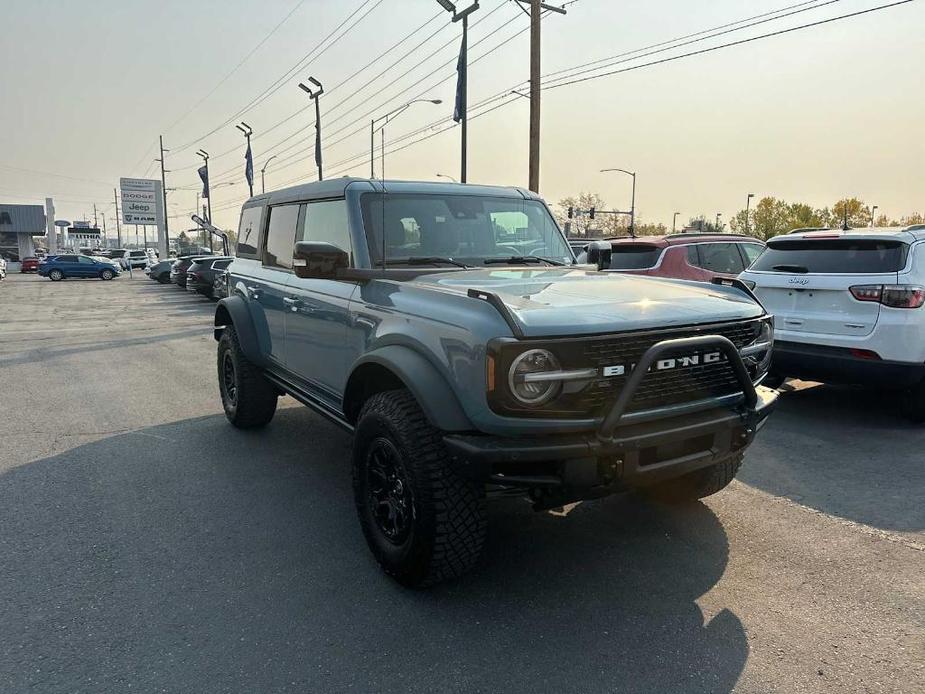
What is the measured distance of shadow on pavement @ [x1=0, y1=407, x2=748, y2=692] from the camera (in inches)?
101

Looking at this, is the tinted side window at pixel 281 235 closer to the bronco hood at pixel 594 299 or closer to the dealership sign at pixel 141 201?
the bronco hood at pixel 594 299

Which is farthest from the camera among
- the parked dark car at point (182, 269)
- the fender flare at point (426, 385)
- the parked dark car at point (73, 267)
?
the parked dark car at point (73, 267)

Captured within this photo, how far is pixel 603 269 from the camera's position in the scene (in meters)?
4.80

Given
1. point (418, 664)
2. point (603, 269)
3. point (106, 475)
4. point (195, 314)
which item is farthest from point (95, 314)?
point (418, 664)

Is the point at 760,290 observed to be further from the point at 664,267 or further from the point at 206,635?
the point at 206,635

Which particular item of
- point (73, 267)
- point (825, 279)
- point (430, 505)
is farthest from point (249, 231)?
Answer: point (73, 267)

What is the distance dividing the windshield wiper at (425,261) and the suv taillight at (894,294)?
383 centimetres

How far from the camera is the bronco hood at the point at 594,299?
279 cm

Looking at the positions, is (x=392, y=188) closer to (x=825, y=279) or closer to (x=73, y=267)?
(x=825, y=279)

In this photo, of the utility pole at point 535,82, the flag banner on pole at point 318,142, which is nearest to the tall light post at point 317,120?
the flag banner on pole at point 318,142

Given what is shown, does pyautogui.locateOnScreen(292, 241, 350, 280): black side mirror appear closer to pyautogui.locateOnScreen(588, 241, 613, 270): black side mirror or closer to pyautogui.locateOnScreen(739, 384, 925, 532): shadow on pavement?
pyautogui.locateOnScreen(588, 241, 613, 270): black side mirror

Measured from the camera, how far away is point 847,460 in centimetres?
504

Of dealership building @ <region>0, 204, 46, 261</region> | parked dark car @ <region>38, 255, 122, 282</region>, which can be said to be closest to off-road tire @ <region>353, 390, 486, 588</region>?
parked dark car @ <region>38, 255, 122, 282</region>

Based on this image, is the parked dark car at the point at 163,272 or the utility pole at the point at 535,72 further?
the parked dark car at the point at 163,272
